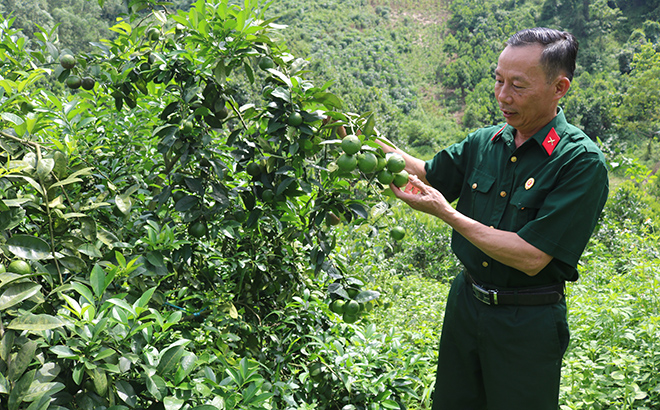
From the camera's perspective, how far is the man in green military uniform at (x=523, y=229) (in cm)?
145

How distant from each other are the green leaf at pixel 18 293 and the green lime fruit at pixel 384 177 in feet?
2.87

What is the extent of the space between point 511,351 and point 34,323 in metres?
1.37

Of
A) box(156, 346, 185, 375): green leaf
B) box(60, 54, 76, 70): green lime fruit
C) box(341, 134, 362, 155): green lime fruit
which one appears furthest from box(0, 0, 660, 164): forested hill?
box(156, 346, 185, 375): green leaf

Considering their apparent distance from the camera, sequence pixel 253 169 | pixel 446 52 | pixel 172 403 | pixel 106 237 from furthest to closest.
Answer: pixel 446 52 < pixel 253 169 < pixel 106 237 < pixel 172 403

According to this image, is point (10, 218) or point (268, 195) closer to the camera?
point (10, 218)

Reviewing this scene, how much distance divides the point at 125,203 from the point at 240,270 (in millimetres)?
457

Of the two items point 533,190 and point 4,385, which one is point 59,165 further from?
point 533,190

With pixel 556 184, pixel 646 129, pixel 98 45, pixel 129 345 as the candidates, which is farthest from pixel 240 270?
pixel 646 129

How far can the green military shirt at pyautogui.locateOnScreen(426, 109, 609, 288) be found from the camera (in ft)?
4.70

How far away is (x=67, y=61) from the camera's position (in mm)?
1618

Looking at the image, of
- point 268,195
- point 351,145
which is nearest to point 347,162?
point 351,145

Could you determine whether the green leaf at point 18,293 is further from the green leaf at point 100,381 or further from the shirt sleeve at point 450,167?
the shirt sleeve at point 450,167

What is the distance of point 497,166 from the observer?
172 cm

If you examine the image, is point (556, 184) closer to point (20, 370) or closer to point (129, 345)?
point (129, 345)
